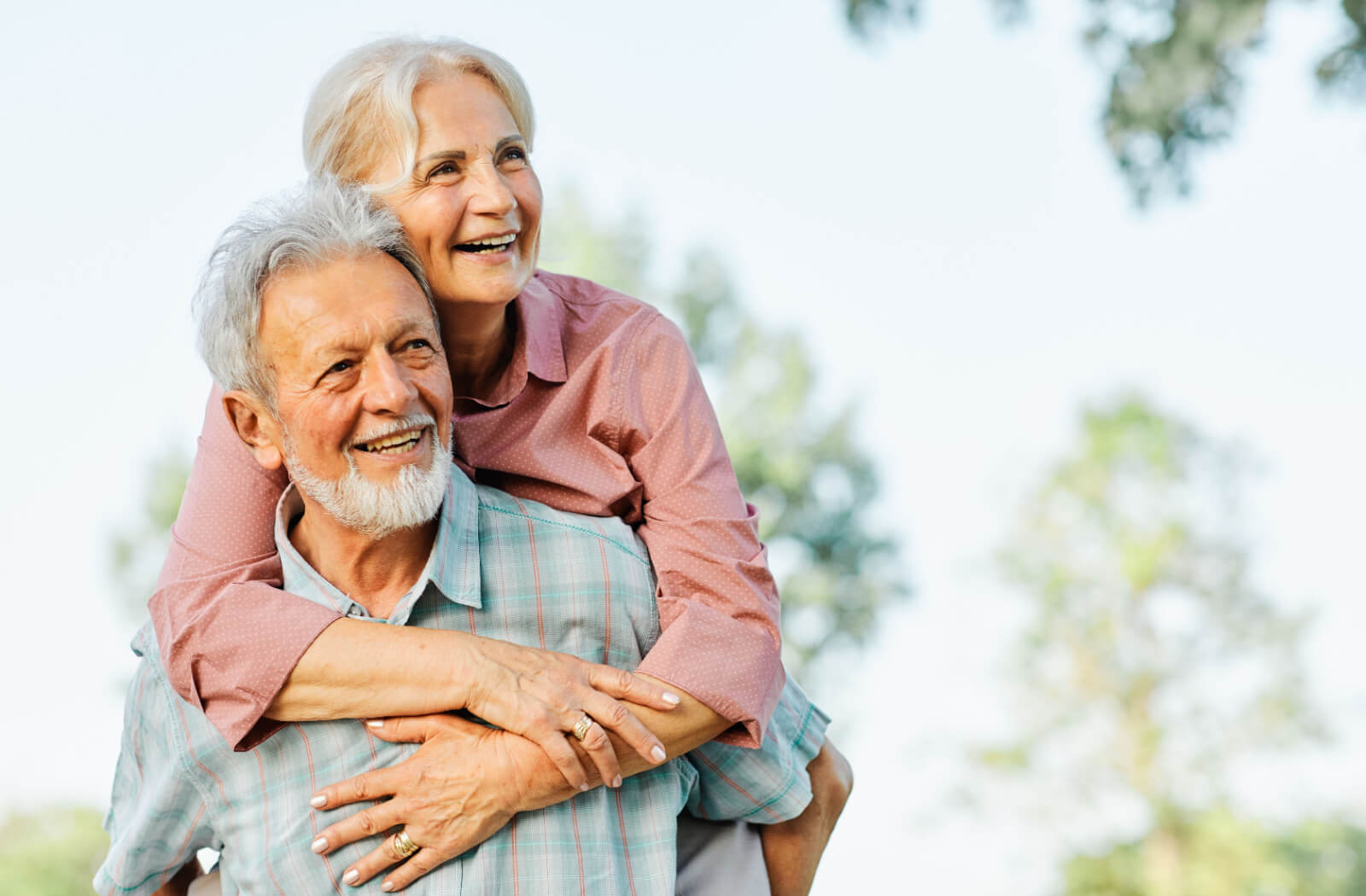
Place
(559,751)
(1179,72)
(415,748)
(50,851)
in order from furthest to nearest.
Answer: (50,851)
(1179,72)
(415,748)
(559,751)

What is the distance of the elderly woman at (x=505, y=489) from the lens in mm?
2004

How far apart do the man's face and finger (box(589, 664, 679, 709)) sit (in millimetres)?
348

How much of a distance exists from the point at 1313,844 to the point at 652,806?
1441cm

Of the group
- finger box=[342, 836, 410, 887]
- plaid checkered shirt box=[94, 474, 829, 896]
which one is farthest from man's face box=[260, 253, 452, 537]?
finger box=[342, 836, 410, 887]

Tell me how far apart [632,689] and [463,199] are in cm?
82

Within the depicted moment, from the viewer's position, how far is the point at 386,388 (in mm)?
1968

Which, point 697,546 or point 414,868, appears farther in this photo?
point 697,546

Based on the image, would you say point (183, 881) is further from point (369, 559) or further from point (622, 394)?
point (622, 394)

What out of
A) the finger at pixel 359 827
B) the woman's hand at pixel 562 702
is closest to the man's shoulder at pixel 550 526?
the woman's hand at pixel 562 702

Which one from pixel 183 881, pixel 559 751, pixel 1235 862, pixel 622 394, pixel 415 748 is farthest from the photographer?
pixel 1235 862

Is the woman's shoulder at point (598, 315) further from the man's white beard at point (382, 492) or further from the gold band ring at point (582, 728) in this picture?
the gold band ring at point (582, 728)

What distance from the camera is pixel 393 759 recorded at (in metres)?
2.08

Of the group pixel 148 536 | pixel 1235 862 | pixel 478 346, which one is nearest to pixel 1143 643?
pixel 1235 862

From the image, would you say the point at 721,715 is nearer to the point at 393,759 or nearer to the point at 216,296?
the point at 393,759
